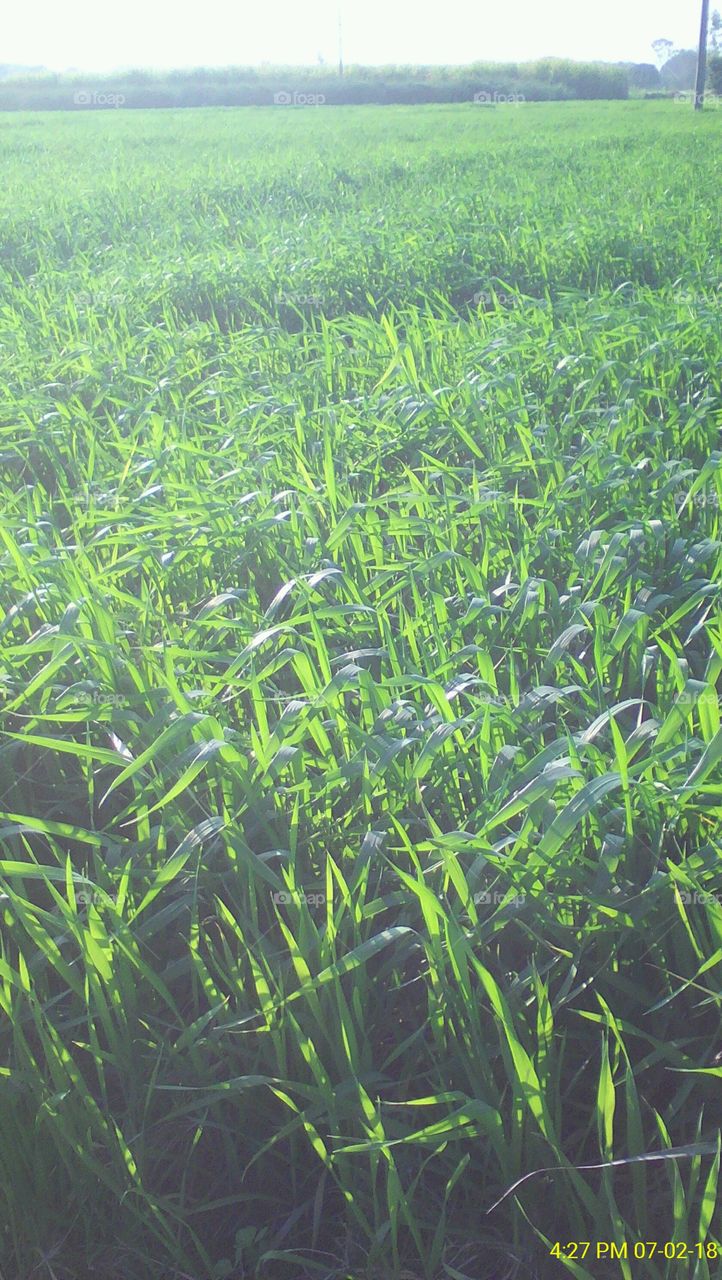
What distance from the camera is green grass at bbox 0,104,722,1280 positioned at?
4.74 feet

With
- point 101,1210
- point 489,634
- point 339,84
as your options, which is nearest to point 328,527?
point 489,634

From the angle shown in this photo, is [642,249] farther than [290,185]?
No

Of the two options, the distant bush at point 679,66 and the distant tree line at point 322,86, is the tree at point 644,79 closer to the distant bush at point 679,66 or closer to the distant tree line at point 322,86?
the distant tree line at point 322,86

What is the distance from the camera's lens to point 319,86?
151 ft

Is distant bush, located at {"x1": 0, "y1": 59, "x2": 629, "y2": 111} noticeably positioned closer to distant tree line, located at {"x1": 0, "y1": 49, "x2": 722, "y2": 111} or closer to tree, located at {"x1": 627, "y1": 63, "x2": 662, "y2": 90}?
distant tree line, located at {"x1": 0, "y1": 49, "x2": 722, "y2": 111}

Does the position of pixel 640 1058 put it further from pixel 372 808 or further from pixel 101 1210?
pixel 101 1210

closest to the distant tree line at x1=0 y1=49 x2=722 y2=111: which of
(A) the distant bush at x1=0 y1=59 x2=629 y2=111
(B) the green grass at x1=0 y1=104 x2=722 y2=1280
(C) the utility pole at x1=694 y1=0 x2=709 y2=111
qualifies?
(A) the distant bush at x1=0 y1=59 x2=629 y2=111

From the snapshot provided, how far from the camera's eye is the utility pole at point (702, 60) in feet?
89.6

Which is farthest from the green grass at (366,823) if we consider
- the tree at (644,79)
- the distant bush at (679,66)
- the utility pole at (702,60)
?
the distant bush at (679,66)

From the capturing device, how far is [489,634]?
97.7 inches

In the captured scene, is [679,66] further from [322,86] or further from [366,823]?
[366,823]

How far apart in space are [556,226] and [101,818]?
6.87 meters

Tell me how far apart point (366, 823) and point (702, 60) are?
31381 mm

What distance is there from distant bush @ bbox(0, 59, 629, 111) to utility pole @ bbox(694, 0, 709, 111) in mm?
10754
